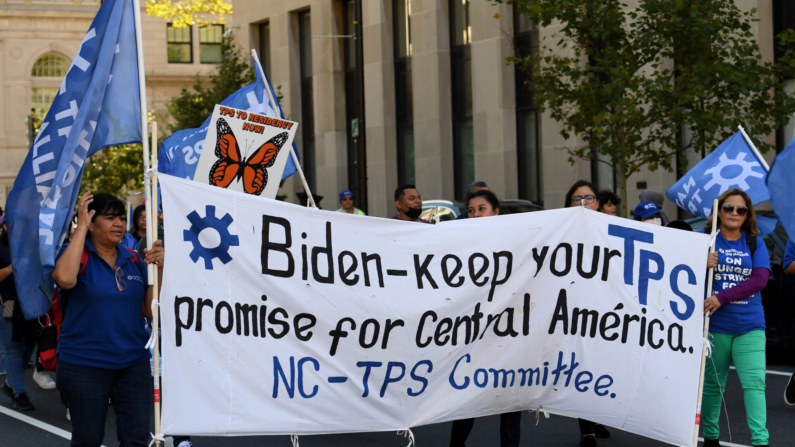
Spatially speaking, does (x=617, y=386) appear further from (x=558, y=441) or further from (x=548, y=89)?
(x=548, y=89)

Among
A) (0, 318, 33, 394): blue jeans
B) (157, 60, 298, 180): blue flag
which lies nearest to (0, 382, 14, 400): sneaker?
(0, 318, 33, 394): blue jeans

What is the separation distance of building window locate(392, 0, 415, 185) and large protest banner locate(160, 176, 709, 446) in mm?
20499

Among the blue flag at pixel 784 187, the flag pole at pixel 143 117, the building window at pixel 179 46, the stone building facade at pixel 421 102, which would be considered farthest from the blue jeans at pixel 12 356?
the building window at pixel 179 46

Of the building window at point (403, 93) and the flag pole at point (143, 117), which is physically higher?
the building window at point (403, 93)

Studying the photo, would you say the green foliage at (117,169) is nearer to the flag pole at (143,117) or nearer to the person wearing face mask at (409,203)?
the person wearing face mask at (409,203)

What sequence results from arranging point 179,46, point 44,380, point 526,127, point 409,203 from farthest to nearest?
point 179,46, point 526,127, point 44,380, point 409,203

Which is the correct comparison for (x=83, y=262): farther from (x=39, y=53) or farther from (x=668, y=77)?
(x=39, y=53)

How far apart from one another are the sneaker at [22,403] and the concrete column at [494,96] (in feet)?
49.9

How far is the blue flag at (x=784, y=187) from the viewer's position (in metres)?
5.87

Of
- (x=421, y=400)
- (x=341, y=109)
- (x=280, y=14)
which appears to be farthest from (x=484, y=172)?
(x=421, y=400)

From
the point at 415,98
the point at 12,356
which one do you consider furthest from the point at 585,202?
the point at 415,98

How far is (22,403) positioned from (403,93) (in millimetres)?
18626

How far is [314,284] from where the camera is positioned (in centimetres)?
526

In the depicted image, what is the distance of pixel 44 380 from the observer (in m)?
10.0
